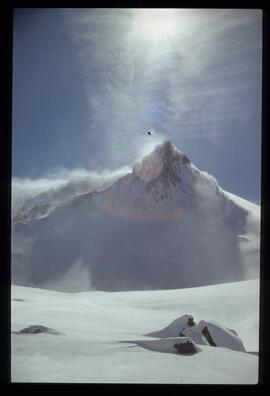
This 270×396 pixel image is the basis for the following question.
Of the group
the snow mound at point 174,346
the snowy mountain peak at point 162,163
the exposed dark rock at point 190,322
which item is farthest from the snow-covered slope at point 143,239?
the snow mound at point 174,346

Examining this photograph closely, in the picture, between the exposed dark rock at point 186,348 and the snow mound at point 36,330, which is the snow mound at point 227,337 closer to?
the exposed dark rock at point 186,348

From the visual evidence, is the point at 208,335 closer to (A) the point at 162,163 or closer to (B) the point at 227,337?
(B) the point at 227,337

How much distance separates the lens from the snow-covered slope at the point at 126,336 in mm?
2463

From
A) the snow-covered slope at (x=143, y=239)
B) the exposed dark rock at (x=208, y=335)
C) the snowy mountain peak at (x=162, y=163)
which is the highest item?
the snowy mountain peak at (x=162, y=163)

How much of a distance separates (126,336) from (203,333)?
0.49m

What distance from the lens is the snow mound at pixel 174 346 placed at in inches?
96.3

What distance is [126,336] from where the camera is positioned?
2.49 m

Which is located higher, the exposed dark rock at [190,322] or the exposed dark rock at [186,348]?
the exposed dark rock at [190,322]

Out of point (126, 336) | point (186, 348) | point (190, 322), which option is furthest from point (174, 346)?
point (126, 336)

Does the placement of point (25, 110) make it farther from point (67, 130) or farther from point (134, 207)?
point (134, 207)

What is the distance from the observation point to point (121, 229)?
2463 mm

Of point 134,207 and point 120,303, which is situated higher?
point 134,207
